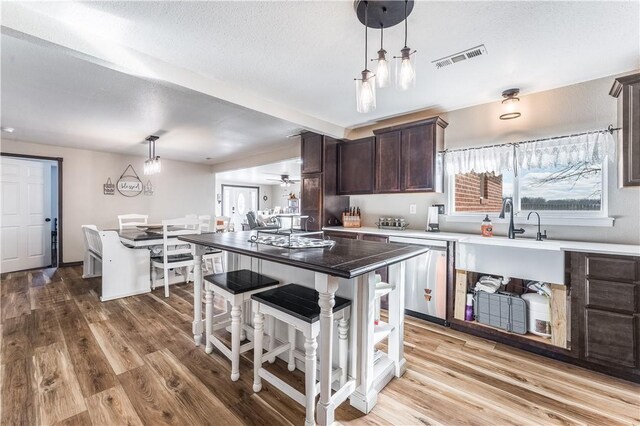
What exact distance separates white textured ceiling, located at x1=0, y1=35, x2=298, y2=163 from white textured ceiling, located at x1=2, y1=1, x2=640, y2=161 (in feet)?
0.63

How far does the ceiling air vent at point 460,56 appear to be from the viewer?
6.69ft

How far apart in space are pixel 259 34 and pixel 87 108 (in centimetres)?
267

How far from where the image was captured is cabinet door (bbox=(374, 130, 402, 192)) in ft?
11.3

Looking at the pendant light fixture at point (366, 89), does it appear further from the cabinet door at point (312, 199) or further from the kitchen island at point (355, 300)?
the cabinet door at point (312, 199)

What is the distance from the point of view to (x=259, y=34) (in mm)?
1871

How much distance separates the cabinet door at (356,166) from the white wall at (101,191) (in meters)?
4.69

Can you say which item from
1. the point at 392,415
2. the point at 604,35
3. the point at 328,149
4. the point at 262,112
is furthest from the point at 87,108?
the point at 604,35

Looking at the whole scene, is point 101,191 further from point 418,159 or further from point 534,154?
point 534,154

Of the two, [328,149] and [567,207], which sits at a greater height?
[328,149]

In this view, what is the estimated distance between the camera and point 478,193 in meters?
3.17

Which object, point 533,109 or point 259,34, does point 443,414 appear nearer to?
point 259,34

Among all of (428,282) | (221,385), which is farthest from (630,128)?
(221,385)

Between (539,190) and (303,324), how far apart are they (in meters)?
2.77

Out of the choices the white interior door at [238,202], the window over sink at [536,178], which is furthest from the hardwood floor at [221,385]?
the white interior door at [238,202]
